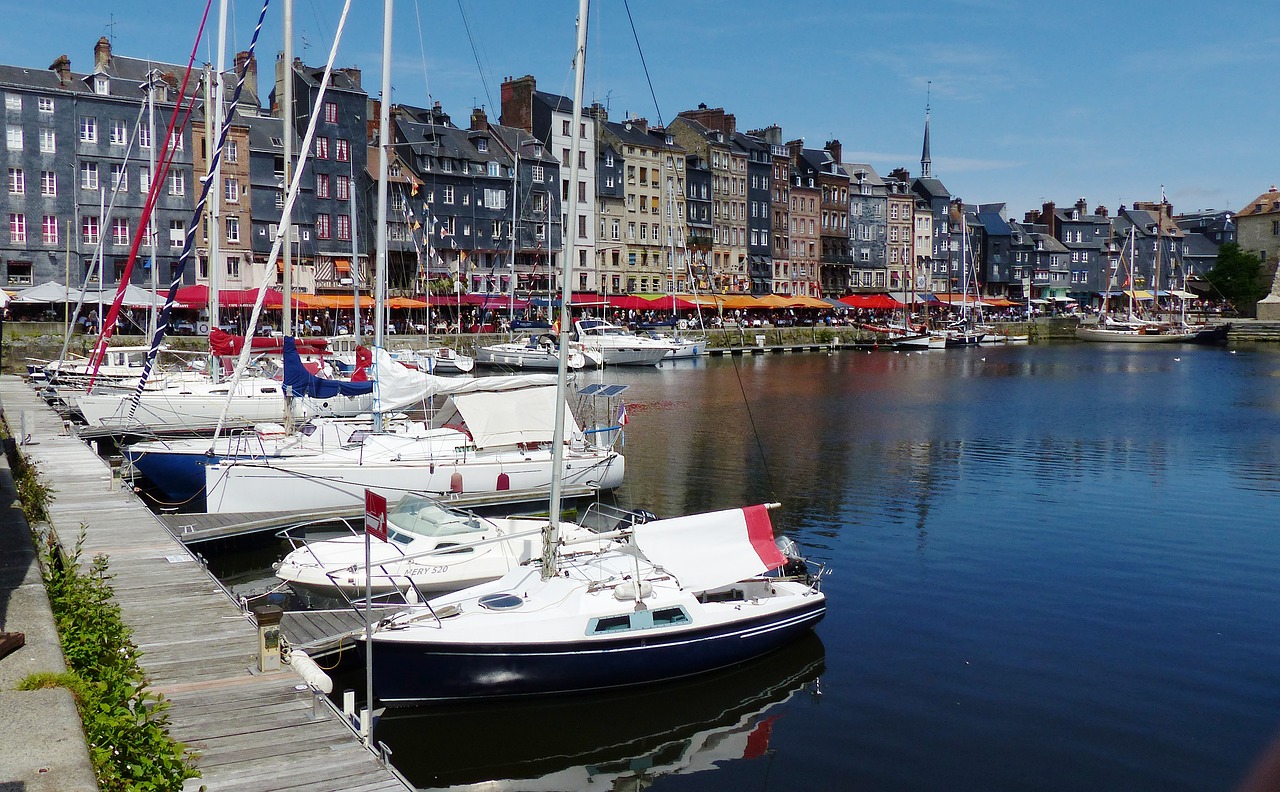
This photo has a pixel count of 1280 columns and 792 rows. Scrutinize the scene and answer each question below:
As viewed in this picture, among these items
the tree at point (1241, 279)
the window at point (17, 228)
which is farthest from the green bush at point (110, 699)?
the tree at point (1241, 279)

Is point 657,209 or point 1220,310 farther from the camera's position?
point 1220,310

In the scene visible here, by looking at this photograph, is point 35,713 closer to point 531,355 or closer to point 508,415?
point 508,415

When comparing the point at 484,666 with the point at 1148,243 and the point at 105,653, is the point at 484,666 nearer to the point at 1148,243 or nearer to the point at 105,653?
the point at 105,653

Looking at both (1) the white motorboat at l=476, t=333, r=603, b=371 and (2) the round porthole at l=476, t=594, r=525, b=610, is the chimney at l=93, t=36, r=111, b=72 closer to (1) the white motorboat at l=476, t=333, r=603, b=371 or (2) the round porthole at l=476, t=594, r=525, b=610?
(1) the white motorboat at l=476, t=333, r=603, b=371

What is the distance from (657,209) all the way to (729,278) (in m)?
11.9

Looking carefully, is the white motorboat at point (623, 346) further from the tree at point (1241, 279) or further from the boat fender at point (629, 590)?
the tree at point (1241, 279)

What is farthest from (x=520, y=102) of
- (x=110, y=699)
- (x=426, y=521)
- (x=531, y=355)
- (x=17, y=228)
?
(x=110, y=699)

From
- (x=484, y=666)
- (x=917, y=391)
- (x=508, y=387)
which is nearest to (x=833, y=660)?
(x=484, y=666)

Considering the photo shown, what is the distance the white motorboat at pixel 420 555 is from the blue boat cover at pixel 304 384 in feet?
29.9

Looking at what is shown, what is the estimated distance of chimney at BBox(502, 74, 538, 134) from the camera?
340 feet

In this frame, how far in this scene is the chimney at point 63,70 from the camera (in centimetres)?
7238

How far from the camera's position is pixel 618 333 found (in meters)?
88.6

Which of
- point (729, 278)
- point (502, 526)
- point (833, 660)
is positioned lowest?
point (833, 660)

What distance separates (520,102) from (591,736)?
9506 centimetres
